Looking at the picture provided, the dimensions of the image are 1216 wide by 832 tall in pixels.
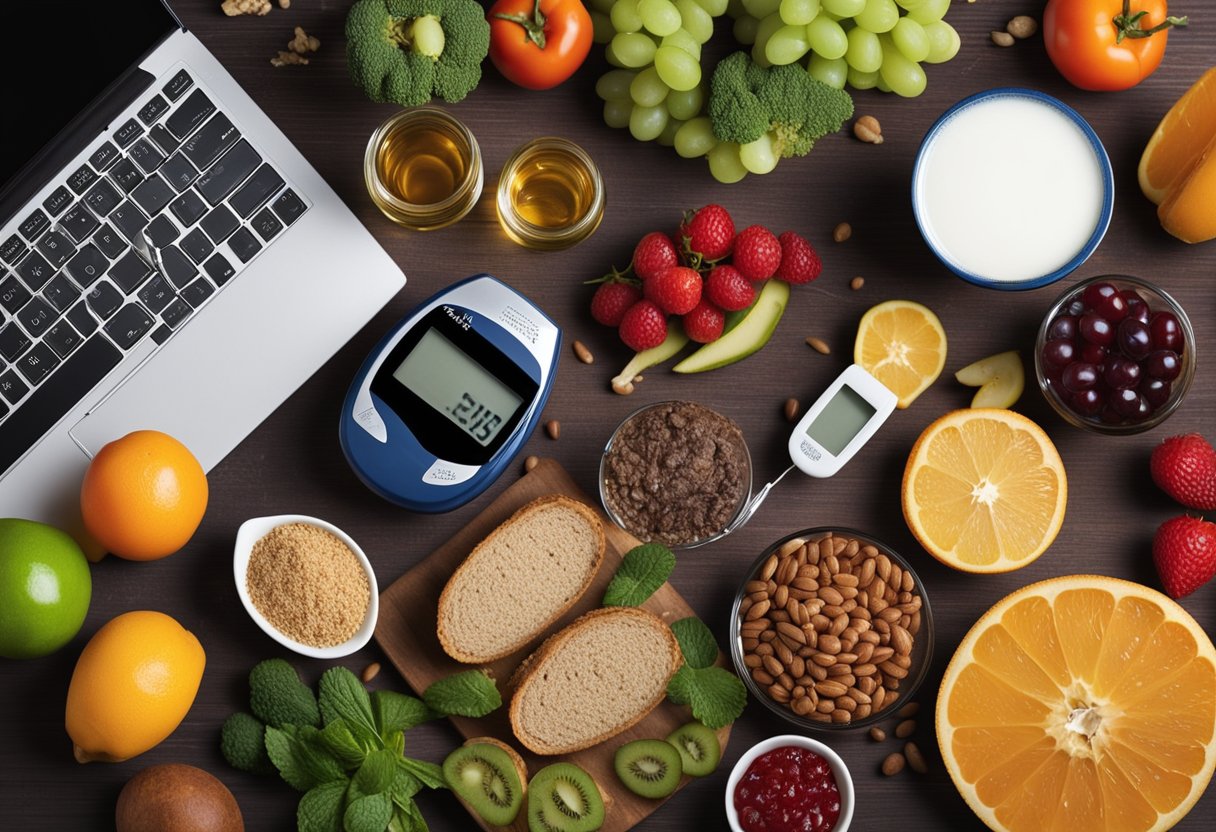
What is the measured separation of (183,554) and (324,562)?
0.23m

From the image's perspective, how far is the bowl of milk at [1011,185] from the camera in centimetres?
147

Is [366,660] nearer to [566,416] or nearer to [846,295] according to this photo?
[566,416]

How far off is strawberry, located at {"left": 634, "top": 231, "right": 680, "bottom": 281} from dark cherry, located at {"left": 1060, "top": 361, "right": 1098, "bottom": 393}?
22.7 inches

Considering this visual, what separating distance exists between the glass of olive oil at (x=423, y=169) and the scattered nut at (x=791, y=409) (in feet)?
1.81

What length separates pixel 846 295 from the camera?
62.0 inches

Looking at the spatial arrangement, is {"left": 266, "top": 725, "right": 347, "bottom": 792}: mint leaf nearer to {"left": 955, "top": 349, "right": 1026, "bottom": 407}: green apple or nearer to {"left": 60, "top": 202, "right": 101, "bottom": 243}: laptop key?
{"left": 60, "top": 202, "right": 101, "bottom": 243}: laptop key

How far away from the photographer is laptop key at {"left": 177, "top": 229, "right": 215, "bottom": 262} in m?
1.44

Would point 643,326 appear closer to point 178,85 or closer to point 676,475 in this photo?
point 676,475

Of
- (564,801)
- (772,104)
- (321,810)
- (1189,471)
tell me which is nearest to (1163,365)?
(1189,471)

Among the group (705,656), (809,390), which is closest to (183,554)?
(705,656)

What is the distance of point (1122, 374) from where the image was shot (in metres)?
1.44

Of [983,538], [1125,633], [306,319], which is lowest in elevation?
[1125,633]

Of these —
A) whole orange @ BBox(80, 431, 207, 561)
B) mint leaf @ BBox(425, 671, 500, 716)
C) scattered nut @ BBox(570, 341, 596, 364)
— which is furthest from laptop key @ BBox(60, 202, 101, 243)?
mint leaf @ BBox(425, 671, 500, 716)

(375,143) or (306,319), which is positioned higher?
(375,143)
